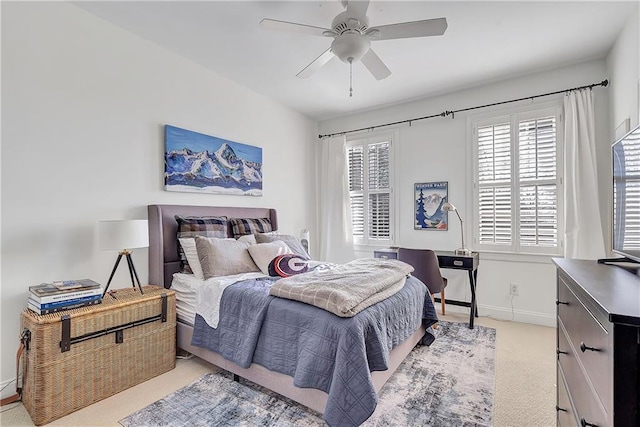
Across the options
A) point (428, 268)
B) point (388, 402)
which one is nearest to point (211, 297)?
point (388, 402)

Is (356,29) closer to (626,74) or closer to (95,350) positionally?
(626,74)

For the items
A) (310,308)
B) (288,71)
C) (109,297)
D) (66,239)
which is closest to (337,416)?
(310,308)

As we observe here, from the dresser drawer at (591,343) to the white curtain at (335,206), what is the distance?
3.30 metres

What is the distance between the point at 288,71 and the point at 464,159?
2.34 m

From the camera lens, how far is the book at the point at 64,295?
1862 millimetres

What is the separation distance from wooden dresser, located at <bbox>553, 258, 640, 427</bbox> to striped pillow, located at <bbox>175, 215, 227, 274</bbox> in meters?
2.64

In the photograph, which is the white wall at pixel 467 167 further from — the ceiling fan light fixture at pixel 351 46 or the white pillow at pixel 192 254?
the white pillow at pixel 192 254

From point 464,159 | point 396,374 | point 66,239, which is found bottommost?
point 396,374

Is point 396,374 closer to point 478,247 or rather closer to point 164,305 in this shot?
point 164,305

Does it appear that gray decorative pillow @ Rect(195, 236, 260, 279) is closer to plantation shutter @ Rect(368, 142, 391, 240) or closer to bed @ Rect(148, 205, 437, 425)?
bed @ Rect(148, 205, 437, 425)

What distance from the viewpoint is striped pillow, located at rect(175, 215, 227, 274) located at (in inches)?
→ 110

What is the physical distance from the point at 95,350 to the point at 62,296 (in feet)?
1.34

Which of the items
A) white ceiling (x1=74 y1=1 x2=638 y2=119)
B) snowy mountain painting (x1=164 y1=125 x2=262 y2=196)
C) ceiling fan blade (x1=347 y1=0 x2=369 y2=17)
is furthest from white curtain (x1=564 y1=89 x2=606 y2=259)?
snowy mountain painting (x1=164 y1=125 x2=262 y2=196)

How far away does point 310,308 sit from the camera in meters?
1.84
